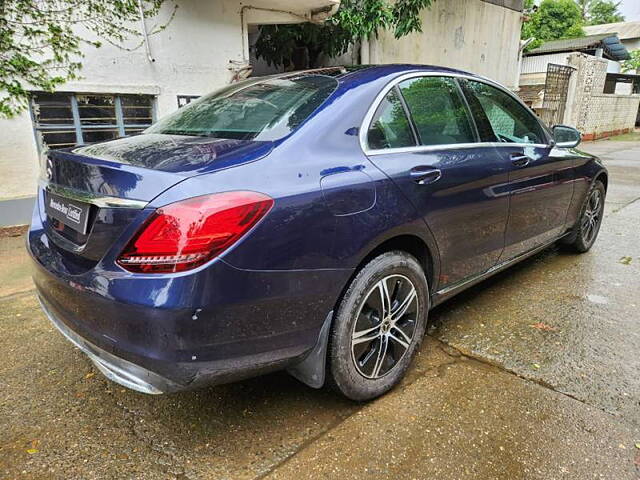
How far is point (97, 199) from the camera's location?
Result: 6.01 feet

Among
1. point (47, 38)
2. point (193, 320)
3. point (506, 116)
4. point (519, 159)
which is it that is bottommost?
point (193, 320)

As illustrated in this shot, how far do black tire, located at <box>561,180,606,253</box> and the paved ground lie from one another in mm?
1262

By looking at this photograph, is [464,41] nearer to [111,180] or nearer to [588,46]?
[111,180]

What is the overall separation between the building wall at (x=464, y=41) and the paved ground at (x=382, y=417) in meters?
7.33

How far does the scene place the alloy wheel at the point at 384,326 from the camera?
2258mm

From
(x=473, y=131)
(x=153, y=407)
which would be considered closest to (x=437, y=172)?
(x=473, y=131)

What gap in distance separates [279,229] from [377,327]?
84 cm

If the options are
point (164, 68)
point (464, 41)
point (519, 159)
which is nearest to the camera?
point (519, 159)

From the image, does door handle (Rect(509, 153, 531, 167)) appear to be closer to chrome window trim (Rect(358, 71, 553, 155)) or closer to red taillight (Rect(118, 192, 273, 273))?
chrome window trim (Rect(358, 71, 553, 155))

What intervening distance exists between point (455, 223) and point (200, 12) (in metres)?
5.06

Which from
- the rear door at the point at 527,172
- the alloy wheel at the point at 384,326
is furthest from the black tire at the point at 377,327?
the rear door at the point at 527,172

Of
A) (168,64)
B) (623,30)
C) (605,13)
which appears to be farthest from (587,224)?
(605,13)

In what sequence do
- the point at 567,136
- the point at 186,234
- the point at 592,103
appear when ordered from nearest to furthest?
1. the point at 186,234
2. the point at 567,136
3. the point at 592,103

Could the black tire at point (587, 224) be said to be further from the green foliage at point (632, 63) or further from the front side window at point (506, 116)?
the green foliage at point (632, 63)
